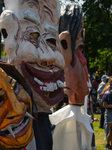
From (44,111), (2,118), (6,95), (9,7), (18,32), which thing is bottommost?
(44,111)

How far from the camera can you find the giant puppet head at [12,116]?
172 centimetres

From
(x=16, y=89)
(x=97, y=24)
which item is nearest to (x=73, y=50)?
(x=16, y=89)

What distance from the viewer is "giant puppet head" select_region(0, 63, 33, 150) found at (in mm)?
1720

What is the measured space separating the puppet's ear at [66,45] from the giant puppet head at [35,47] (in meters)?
0.58

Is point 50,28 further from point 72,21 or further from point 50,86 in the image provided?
point 72,21

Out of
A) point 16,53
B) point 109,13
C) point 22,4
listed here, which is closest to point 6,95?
point 16,53

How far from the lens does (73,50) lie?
3824 mm

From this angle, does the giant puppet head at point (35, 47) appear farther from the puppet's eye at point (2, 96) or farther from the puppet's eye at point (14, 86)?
the puppet's eye at point (2, 96)

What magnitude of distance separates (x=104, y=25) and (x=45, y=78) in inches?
337

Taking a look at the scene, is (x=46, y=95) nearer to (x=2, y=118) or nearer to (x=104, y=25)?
(x=2, y=118)

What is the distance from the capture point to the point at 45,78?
2.85 metres

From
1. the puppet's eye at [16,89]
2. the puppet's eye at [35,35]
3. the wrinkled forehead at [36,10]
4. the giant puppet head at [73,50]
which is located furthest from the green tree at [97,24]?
the puppet's eye at [16,89]

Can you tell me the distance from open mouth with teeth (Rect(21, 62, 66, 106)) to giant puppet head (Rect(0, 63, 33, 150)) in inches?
35.9

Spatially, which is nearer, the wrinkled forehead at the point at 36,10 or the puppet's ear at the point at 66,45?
the wrinkled forehead at the point at 36,10
